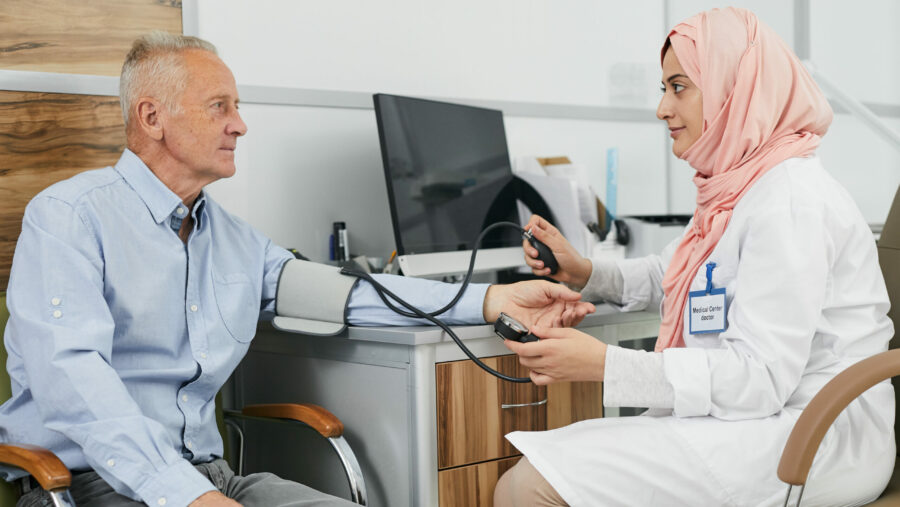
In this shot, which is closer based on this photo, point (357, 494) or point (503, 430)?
point (357, 494)

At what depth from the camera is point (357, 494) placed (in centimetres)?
154

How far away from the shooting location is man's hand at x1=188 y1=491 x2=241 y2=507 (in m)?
1.25

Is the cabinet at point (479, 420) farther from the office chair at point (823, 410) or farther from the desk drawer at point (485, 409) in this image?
the office chair at point (823, 410)

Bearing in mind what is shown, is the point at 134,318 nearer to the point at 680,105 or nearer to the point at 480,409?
the point at 480,409

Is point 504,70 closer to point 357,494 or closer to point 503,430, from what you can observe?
point 503,430

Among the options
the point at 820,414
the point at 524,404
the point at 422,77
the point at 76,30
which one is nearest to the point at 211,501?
the point at 524,404

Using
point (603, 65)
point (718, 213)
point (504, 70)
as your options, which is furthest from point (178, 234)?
point (603, 65)

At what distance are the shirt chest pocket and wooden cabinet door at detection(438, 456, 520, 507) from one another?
18.8 inches

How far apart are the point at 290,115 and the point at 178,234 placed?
2.32 feet

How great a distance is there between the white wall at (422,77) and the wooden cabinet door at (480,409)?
820 millimetres

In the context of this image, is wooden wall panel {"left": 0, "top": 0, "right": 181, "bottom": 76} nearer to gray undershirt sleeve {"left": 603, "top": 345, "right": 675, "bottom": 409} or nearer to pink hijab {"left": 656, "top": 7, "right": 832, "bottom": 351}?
pink hijab {"left": 656, "top": 7, "right": 832, "bottom": 351}

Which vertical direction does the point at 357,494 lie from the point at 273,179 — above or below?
below

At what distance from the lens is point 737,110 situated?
147cm

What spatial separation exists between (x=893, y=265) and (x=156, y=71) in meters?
1.51
